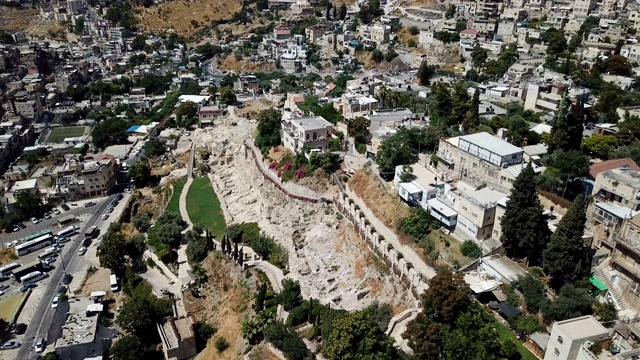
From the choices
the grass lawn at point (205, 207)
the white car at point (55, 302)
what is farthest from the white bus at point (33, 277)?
the grass lawn at point (205, 207)

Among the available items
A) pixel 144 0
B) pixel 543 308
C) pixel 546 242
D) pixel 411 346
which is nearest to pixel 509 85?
pixel 546 242

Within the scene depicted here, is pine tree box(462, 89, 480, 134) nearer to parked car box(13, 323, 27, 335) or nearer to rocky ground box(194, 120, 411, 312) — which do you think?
rocky ground box(194, 120, 411, 312)

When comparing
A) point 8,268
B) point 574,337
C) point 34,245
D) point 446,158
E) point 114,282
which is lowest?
point 8,268

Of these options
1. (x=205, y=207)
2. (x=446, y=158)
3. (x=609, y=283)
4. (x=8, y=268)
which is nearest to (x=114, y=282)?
(x=8, y=268)

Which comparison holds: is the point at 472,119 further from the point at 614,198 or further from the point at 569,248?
the point at 569,248

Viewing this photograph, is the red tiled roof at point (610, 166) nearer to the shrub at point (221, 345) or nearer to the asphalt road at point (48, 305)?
the shrub at point (221, 345)

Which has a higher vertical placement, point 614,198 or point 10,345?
point 614,198

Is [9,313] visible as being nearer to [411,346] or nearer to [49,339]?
[49,339]

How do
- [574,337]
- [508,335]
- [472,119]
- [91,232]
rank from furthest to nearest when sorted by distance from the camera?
[91,232] < [472,119] < [508,335] < [574,337]
